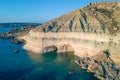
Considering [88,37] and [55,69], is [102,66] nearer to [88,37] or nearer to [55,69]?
[55,69]

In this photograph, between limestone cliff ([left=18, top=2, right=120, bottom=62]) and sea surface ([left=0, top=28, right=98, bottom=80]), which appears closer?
sea surface ([left=0, top=28, right=98, bottom=80])

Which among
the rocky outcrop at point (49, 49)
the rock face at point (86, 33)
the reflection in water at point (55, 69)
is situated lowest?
the reflection in water at point (55, 69)

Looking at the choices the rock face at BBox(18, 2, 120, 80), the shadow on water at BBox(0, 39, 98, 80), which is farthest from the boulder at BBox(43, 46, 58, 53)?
the shadow on water at BBox(0, 39, 98, 80)

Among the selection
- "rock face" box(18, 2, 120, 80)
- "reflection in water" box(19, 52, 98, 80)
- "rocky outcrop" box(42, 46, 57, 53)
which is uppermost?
"rock face" box(18, 2, 120, 80)

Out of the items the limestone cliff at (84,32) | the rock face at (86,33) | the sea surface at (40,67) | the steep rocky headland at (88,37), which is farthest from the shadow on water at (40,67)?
the limestone cliff at (84,32)

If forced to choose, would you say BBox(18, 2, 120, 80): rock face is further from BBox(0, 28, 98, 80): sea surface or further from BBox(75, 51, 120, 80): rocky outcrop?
BBox(0, 28, 98, 80): sea surface

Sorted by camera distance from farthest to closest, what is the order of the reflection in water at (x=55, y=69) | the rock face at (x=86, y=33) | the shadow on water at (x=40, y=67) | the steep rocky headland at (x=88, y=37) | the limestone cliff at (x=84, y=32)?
the limestone cliff at (x=84, y=32) → the rock face at (x=86, y=33) → the steep rocky headland at (x=88, y=37) → the shadow on water at (x=40, y=67) → the reflection in water at (x=55, y=69)

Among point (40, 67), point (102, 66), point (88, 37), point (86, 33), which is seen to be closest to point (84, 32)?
point (86, 33)

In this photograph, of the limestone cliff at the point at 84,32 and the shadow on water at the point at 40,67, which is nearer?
the shadow on water at the point at 40,67

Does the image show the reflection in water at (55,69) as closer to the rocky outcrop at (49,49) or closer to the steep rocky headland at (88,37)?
the steep rocky headland at (88,37)
